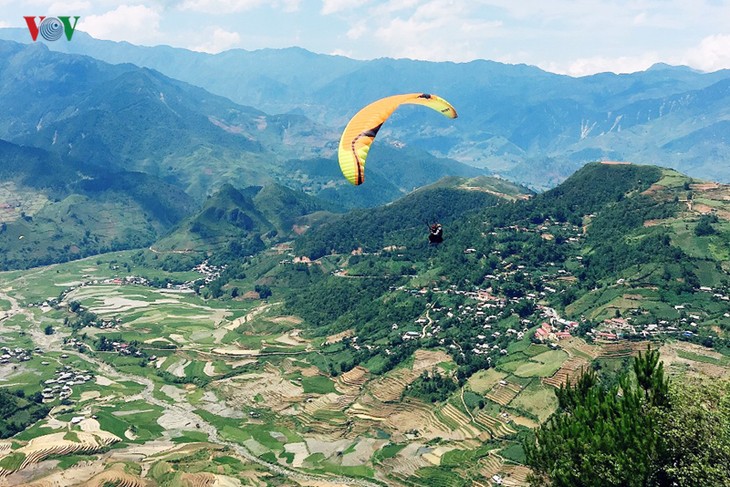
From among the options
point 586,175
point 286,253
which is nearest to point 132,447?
point 286,253

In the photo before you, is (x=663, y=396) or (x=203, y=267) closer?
(x=663, y=396)

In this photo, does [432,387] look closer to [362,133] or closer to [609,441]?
[609,441]

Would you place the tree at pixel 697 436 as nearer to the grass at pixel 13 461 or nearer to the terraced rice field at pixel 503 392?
the terraced rice field at pixel 503 392

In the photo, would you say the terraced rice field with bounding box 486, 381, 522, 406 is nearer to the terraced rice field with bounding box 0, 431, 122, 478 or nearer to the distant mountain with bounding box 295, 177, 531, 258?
the terraced rice field with bounding box 0, 431, 122, 478

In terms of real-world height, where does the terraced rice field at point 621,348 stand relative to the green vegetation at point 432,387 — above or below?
above

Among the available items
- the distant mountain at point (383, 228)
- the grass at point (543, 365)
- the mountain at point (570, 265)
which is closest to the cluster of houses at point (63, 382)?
Answer: the mountain at point (570, 265)

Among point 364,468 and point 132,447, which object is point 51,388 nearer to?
point 132,447
